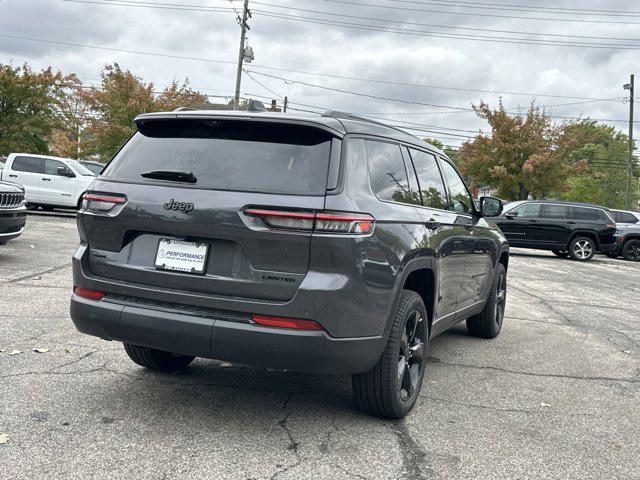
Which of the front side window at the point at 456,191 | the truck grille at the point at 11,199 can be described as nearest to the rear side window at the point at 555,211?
the front side window at the point at 456,191

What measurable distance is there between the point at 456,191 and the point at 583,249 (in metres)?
15.0

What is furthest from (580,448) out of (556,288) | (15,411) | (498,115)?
(498,115)

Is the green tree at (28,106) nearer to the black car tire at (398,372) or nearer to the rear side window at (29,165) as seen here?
the rear side window at (29,165)

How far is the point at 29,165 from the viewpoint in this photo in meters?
18.2

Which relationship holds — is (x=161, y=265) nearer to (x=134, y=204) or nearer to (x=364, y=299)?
(x=134, y=204)

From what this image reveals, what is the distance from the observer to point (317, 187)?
Result: 10.5 feet

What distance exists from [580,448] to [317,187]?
6.99ft

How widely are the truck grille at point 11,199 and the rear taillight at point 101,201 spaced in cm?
598

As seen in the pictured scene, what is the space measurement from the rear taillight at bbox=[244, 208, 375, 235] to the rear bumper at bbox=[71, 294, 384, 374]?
52cm

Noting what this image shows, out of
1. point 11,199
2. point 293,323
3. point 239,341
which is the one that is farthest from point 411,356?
point 11,199

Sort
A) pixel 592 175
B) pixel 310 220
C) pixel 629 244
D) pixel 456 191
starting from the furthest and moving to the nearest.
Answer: pixel 592 175, pixel 629 244, pixel 456 191, pixel 310 220

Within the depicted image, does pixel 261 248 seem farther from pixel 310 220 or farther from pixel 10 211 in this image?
pixel 10 211

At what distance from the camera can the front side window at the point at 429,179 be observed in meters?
4.38

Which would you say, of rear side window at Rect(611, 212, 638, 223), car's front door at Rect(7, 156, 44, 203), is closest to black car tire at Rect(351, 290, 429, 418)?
car's front door at Rect(7, 156, 44, 203)
